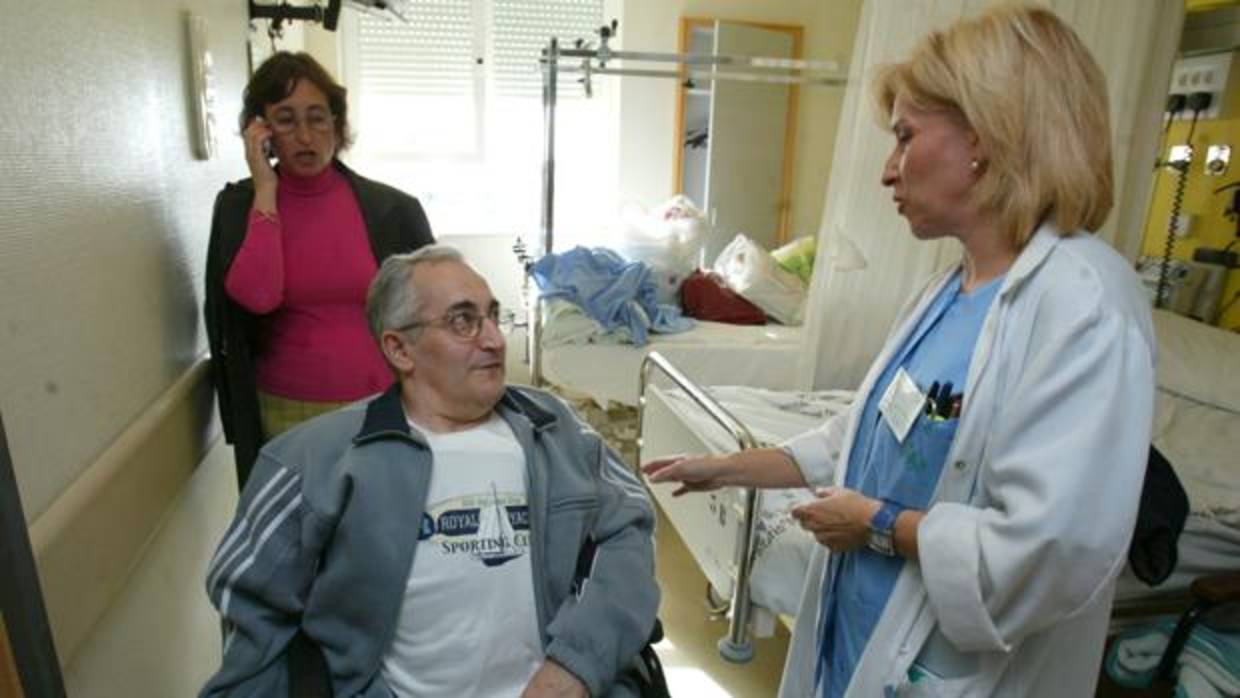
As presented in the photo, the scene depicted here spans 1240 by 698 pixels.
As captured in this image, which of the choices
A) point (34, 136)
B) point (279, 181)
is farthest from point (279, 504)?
point (279, 181)

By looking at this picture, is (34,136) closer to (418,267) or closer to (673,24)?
(418,267)

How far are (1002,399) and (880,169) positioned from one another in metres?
1.85

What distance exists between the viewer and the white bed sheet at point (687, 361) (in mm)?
3244

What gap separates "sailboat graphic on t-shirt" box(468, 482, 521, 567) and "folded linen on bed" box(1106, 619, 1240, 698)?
1665 millimetres

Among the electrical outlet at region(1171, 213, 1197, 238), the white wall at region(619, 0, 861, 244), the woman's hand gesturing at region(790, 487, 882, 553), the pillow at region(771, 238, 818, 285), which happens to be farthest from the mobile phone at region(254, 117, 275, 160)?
the white wall at region(619, 0, 861, 244)

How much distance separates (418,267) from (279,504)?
46 centimetres

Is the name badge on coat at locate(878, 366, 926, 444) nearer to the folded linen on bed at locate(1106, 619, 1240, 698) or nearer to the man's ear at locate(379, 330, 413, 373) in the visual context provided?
the man's ear at locate(379, 330, 413, 373)

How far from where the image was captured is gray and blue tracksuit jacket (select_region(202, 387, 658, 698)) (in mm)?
1198

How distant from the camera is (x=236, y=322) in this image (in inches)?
68.1

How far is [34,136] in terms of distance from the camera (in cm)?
106

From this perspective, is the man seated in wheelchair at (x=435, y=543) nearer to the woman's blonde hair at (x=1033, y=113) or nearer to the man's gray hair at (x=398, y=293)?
the man's gray hair at (x=398, y=293)

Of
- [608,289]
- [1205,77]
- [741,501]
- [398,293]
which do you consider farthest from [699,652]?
[1205,77]

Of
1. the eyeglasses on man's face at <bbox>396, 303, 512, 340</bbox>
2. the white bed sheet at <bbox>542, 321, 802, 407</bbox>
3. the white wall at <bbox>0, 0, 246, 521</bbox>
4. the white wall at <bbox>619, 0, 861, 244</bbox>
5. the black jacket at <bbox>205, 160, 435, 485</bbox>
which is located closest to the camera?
the white wall at <bbox>0, 0, 246, 521</bbox>

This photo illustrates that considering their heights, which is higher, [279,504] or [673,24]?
[673,24]
